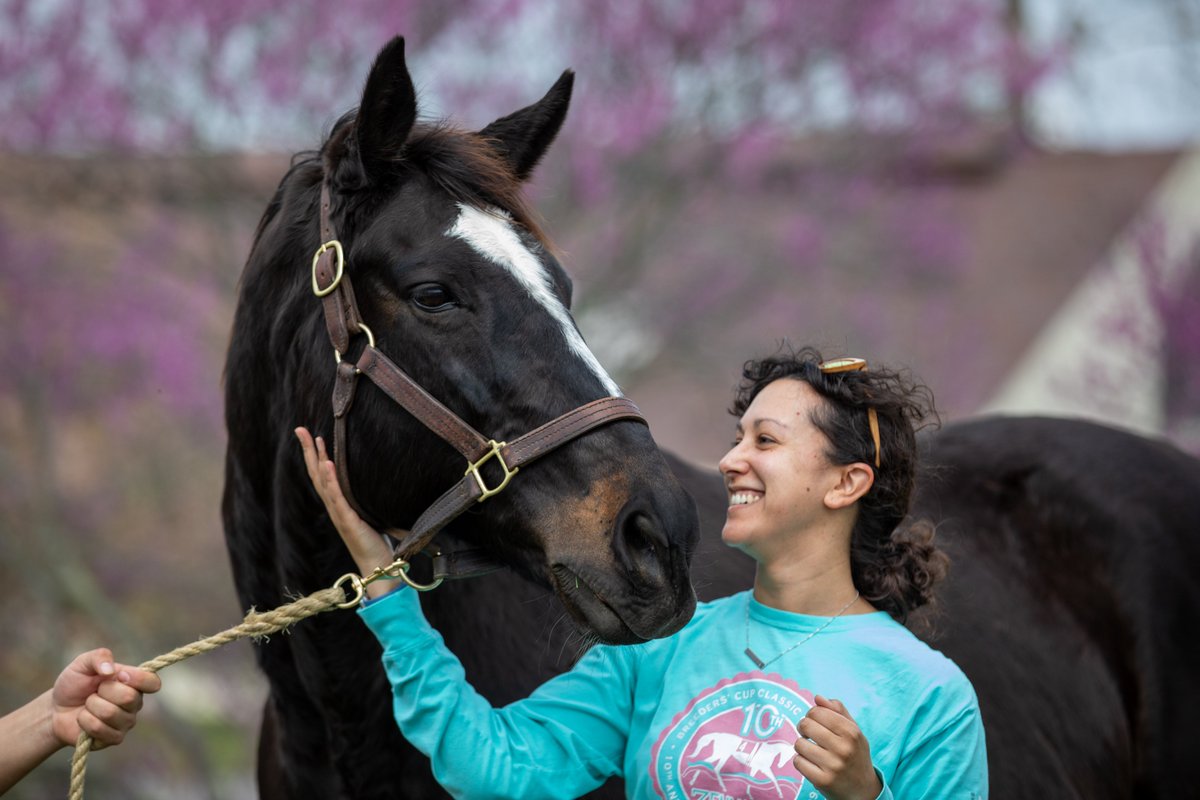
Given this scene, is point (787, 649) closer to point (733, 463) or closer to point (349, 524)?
point (733, 463)

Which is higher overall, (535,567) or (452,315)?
(452,315)

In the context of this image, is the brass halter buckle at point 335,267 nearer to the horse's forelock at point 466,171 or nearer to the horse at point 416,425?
the horse at point 416,425

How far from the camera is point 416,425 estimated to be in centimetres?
206

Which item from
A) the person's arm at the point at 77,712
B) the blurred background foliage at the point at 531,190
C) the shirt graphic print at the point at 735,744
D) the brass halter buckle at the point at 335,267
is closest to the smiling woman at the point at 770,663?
the shirt graphic print at the point at 735,744

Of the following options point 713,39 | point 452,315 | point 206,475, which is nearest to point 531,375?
point 452,315

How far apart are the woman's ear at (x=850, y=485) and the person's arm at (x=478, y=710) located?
1.64 ft

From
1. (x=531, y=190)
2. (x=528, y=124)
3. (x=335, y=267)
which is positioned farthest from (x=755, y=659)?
(x=531, y=190)

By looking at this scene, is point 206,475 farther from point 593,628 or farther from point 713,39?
point 593,628

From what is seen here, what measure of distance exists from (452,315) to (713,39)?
5174 millimetres

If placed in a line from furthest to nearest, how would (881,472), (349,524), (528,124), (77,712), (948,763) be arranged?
(528,124) → (881,472) → (349,524) → (77,712) → (948,763)

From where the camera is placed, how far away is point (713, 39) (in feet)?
22.1

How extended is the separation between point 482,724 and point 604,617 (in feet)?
0.98

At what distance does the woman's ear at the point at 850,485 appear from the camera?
208cm

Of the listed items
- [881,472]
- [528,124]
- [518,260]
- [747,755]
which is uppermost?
[528,124]
